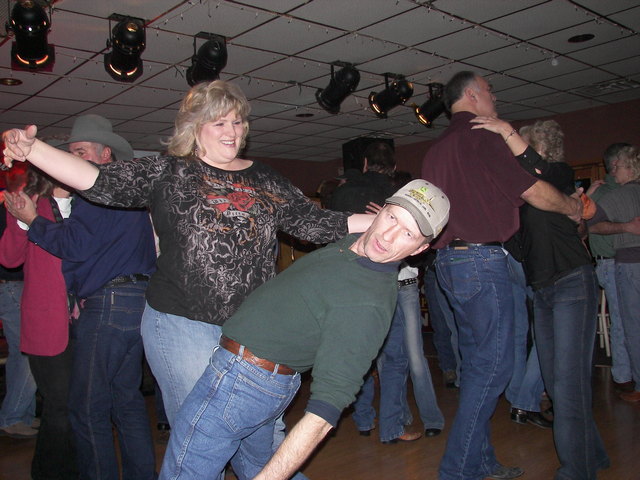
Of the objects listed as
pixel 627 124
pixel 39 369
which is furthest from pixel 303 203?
A: pixel 627 124

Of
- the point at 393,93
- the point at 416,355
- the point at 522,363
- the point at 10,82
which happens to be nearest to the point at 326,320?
the point at 416,355

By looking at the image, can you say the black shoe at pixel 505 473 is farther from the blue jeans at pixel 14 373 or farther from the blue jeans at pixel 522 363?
the blue jeans at pixel 14 373

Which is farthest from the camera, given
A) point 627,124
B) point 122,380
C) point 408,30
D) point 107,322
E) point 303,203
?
point 627,124

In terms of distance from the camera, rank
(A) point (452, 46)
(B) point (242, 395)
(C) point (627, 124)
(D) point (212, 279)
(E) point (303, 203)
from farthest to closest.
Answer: (C) point (627, 124)
(A) point (452, 46)
(E) point (303, 203)
(D) point (212, 279)
(B) point (242, 395)

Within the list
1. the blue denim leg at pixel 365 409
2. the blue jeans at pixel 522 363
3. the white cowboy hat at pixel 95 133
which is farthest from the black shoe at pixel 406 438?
the white cowboy hat at pixel 95 133

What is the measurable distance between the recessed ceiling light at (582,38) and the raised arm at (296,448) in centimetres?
607

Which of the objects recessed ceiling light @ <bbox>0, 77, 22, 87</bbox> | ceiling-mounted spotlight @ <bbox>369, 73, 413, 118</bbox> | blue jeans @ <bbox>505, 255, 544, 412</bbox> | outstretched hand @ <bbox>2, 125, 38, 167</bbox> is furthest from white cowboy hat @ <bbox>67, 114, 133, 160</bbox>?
ceiling-mounted spotlight @ <bbox>369, 73, 413, 118</bbox>

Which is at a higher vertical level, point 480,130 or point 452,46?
point 452,46

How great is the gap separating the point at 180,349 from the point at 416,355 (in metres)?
2.06

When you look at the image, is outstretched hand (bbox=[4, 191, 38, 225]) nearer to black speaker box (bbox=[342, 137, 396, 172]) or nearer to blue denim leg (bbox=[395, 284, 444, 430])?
blue denim leg (bbox=[395, 284, 444, 430])

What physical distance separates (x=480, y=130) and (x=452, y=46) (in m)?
4.15

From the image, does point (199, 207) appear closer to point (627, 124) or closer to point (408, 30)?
point (408, 30)

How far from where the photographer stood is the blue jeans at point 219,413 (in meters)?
1.56

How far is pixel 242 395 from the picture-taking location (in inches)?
61.7
